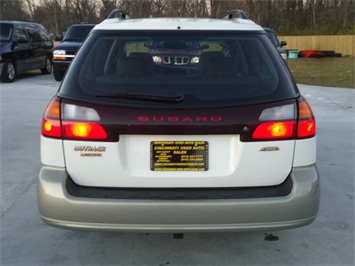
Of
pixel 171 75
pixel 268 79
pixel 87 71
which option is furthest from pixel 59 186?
pixel 268 79

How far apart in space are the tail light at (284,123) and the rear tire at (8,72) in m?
11.6

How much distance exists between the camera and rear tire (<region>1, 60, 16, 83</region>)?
1232cm

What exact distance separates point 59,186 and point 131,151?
0.48m

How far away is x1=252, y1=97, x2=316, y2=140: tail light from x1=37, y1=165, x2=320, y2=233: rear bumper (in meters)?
0.25

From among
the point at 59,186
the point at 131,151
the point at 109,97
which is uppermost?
the point at 109,97

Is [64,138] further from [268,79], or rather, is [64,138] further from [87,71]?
[268,79]

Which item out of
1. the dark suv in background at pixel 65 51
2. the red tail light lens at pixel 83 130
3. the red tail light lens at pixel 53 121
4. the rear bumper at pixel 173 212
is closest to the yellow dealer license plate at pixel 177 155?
the rear bumper at pixel 173 212

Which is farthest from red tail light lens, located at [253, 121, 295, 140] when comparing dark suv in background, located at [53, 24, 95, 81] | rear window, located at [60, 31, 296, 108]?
dark suv in background, located at [53, 24, 95, 81]

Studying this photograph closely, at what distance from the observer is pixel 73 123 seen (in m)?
2.39

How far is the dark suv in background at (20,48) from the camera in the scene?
1232 cm

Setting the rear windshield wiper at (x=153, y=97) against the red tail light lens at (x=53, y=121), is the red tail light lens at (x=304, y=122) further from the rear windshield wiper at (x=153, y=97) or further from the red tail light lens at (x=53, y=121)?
the red tail light lens at (x=53, y=121)

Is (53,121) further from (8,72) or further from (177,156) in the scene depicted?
(8,72)

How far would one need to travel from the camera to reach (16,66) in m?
12.8

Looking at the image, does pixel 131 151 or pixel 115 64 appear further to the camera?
pixel 115 64
